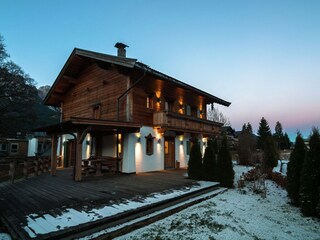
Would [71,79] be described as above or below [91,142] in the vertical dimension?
above

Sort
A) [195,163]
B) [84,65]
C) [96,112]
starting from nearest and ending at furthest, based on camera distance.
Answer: [195,163] → [96,112] → [84,65]

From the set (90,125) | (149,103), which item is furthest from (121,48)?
(90,125)

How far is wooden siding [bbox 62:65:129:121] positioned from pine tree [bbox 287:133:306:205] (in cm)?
856

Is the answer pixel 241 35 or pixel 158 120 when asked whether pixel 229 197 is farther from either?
pixel 241 35

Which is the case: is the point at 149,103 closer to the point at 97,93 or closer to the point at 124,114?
the point at 124,114

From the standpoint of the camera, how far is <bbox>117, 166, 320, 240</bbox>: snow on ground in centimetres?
398

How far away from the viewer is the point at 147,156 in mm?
12422

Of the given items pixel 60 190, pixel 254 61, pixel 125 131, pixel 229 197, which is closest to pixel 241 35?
pixel 254 61

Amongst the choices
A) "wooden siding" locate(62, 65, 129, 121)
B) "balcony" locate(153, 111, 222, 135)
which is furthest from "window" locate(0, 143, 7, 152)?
"balcony" locate(153, 111, 222, 135)

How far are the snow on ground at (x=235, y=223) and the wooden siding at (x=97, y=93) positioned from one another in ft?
25.3

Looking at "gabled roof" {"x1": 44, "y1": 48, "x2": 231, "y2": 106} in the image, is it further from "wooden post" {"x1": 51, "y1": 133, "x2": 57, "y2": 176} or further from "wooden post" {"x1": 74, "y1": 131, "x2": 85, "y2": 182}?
"wooden post" {"x1": 51, "y1": 133, "x2": 57, "y2": 176}

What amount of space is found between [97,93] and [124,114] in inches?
148

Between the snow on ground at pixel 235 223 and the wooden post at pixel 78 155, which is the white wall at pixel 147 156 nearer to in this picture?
the wooden post at pixel 78 155

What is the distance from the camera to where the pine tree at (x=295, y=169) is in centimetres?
614
